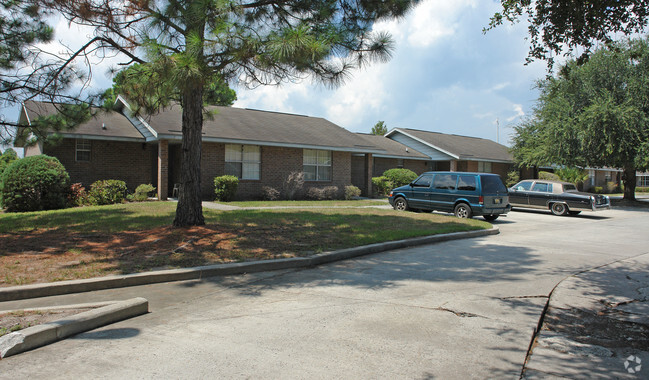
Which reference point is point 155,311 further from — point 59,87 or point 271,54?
point 59,87

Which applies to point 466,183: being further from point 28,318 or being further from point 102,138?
point 102,138

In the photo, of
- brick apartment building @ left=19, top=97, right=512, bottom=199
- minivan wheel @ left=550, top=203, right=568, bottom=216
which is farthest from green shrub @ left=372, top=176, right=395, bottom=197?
minivan wheel @ left=550, top=203, right=568, bottom=216

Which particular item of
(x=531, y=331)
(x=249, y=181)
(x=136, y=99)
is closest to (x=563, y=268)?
(x=531, y=331)

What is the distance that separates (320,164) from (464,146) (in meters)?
16.4

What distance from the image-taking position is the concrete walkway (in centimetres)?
374

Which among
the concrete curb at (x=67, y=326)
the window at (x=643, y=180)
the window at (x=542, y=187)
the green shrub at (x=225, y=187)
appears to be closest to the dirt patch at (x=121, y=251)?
the concrete curb at (x=67, y=326)

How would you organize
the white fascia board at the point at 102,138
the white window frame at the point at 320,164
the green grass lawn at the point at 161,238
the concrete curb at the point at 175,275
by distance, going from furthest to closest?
the white window frame at the point at 320,164 → the white fascia board at the point at 102,138 → the green grass lawn at the point at 161,238 → the concrete curb at the point at 175,275

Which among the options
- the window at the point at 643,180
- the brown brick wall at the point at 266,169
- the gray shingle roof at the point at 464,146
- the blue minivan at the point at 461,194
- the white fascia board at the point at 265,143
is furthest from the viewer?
the window at the point at 643,180

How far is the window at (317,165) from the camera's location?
2303 cm

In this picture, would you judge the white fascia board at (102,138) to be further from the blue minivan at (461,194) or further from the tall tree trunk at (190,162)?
the blue minivan at (461,194)

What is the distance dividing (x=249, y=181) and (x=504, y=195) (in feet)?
36.2

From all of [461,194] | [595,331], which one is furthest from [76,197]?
[595,331]

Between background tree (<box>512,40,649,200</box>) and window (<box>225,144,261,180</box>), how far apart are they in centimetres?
1662

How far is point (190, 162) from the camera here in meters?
9.79
